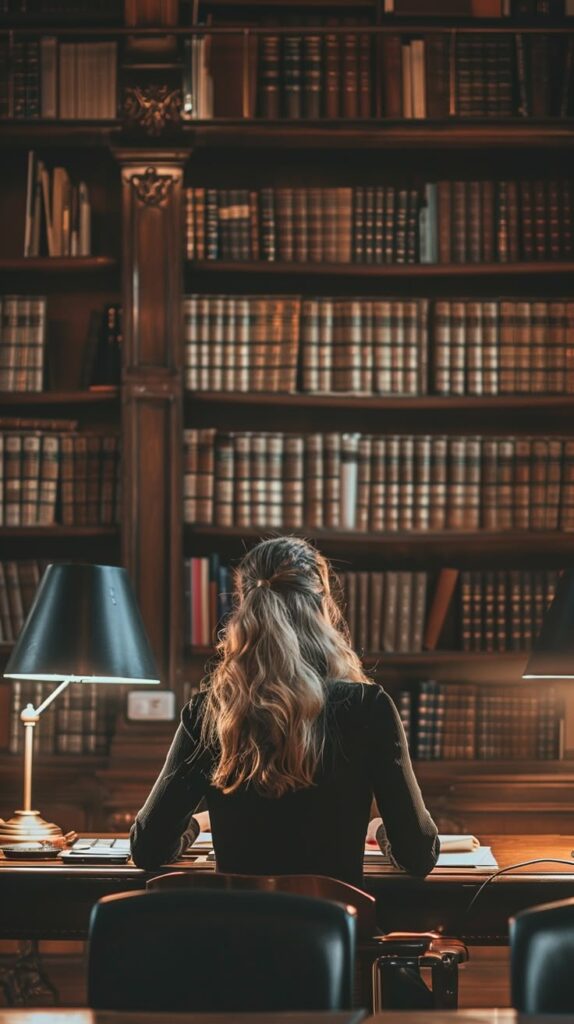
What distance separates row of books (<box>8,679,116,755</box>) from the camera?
4219 mm

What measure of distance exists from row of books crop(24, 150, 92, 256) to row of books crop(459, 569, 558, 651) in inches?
63.3

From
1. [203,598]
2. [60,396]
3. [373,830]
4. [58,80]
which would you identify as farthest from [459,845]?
[58,80]

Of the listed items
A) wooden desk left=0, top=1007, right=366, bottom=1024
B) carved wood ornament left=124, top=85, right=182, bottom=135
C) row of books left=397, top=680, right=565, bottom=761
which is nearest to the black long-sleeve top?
wooden desk left=0, top=1007, right=366, bottom=1024

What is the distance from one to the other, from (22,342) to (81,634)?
158 centimetres

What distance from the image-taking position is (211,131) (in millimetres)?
4230

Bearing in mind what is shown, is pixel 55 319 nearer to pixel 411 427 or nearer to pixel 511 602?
pixel 411 427

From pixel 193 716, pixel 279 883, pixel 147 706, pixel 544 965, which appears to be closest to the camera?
pixel 544 965

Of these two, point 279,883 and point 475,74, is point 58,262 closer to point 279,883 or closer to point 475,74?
point 475,74

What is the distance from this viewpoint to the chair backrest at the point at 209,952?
1.70 m

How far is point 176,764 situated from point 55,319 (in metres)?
2.38

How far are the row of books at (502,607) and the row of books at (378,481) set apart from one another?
16 cm

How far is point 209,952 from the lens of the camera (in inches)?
67.6

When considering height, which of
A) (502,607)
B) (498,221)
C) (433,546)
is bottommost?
(502,607)

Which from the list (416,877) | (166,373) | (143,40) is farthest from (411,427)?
(416,877)
